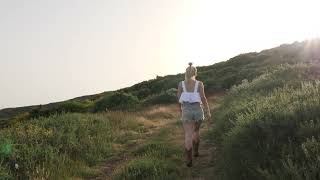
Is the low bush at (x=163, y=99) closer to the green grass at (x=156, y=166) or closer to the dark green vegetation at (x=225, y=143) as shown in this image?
the dark green vegetation at (x=225, y=143)

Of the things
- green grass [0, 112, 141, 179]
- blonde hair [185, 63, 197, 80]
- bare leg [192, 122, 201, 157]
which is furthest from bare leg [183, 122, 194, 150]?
green grass [0, 112, 141, 179]

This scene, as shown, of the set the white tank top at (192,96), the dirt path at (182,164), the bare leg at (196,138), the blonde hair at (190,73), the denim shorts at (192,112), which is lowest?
the dirt path at (182,164)

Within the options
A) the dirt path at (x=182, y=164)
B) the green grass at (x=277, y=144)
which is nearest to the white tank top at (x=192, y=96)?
the dirt path at (x=182, y=164)

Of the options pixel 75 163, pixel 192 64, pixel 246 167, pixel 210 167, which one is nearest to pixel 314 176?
pixel 246 167

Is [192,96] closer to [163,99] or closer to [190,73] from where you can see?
[190,73]

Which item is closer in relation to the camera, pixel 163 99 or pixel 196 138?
pixel 196 138

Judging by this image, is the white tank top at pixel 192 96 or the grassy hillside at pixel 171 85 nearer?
the white tank top at pixel 192 96

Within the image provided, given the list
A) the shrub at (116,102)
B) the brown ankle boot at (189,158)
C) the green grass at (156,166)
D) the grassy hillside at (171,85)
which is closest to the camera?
the green grass at (156,166)

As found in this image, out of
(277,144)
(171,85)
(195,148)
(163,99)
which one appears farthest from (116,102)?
(277,144)

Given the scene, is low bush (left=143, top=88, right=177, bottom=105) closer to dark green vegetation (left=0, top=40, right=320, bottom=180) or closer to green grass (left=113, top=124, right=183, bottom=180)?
dark green vegetation (left=0, top=40, right=320, bottom=180)

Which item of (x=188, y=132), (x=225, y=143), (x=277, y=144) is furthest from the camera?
(x=188, y=132)

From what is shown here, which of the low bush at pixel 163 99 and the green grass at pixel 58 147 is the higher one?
the low bush at pixel 163 99

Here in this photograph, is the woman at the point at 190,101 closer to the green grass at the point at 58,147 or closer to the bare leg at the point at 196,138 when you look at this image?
the bare leg at the point at 196,138

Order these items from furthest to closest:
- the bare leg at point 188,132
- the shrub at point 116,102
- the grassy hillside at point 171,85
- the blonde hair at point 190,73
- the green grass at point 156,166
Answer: the shrub at point 116,102 < the grassy hillside at point 171,85 < the blonde hair at point 190,73 < the bare leg at point 188,132 < the green grass at point 156,166
